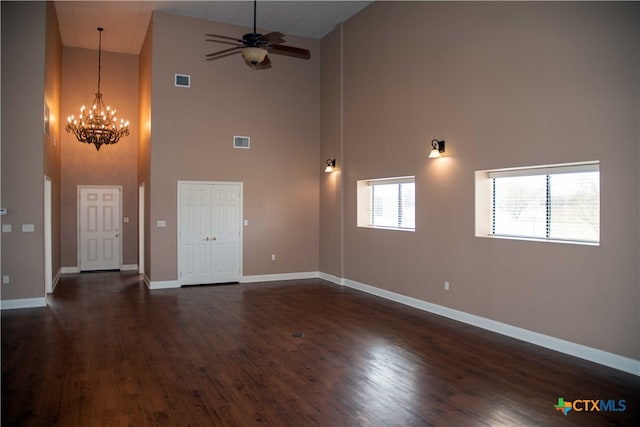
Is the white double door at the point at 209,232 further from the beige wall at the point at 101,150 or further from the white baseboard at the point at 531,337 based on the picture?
the white baseboard at the point at 531,337

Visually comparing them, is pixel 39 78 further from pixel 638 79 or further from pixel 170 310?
pixel 638 79

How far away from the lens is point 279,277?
9430 millimetres

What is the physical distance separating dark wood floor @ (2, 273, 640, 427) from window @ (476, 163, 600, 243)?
129 centimetres

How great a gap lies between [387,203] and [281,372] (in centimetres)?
427

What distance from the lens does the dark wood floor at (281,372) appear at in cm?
337

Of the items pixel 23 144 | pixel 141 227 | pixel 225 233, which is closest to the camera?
pixel 23 144

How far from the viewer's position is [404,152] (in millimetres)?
7109

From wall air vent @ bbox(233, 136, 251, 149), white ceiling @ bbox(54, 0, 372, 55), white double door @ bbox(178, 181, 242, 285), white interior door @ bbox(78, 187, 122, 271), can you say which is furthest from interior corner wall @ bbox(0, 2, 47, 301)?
white interior door @ bbox(78, 187, 122, 271)

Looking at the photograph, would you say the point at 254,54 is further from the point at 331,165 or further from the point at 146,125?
the point at 146,125

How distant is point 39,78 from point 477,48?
628 cm

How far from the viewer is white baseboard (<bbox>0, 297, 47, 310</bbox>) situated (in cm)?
663

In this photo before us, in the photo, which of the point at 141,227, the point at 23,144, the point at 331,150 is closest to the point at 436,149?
the point at 331,150

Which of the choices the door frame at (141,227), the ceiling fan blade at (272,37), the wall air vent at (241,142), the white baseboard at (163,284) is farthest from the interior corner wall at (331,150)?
the door frame at (141,227)

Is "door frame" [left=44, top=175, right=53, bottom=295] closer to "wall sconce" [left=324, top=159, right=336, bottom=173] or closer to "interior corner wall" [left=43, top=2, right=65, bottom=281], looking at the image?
"interior corner wall" [left=43, top=2, right=65, bottom=281]
